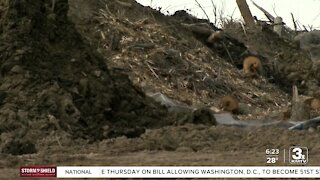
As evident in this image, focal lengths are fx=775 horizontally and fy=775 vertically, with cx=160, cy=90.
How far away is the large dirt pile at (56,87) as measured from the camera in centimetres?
984

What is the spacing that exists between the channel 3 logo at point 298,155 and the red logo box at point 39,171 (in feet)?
7.24

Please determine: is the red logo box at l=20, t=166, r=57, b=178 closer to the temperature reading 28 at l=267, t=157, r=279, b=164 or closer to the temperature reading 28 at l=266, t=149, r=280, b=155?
the temperature reading 28 at l=267, t=157, r=279, b=164

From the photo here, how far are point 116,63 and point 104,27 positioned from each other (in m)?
1.87

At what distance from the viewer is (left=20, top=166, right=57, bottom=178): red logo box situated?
22.6ft

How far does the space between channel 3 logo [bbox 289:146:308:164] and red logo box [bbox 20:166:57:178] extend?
7.24 ft

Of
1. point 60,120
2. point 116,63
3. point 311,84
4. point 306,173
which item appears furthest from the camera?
point 311,84

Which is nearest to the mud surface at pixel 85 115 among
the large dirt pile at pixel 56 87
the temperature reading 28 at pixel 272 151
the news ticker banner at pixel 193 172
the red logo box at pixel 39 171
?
the large dirt pile at pixel 56 87

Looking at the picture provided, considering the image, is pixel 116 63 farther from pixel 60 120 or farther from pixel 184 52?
pixel 60 120

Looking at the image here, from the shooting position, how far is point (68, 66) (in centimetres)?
1095

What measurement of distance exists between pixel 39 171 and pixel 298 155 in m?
2.56

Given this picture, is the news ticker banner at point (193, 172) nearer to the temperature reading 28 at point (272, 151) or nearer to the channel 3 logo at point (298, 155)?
the channel 3 logo at point (298, 155)

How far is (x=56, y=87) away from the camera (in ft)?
34.1

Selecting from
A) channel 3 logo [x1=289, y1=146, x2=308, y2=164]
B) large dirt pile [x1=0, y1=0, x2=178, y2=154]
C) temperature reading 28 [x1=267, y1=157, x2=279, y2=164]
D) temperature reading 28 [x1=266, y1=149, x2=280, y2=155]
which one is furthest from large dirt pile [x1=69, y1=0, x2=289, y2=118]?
temperature reading 28 [x1=267, y1=157, x2=279, y2=164]

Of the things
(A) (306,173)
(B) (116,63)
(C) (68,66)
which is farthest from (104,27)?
(A) (306,173)
